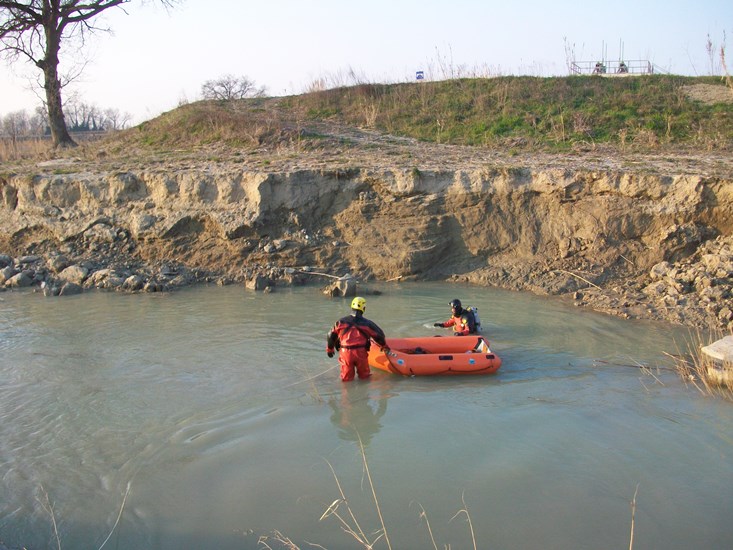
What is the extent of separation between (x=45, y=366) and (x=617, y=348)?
295 inches

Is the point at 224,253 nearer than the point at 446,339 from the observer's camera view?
No

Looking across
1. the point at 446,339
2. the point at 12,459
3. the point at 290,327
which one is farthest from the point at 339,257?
the point at 12,459

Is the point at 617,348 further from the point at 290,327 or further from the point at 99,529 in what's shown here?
the point at 99,529

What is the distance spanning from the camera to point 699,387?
722 cm

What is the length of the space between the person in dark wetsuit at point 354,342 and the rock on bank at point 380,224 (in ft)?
16.3

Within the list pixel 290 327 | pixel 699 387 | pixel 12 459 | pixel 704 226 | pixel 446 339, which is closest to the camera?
pixel 12 459

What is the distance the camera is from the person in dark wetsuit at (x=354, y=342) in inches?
302

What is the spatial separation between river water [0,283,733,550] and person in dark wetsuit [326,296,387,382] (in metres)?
0.22

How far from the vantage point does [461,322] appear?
9.51 metres

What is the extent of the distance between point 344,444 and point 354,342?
177cm

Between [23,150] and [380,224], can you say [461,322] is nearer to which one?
[380,224]

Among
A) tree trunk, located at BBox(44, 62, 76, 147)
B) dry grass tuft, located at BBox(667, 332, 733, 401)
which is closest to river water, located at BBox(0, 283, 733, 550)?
dry grass tuft, located at BBox(667, 332, 733, 401)

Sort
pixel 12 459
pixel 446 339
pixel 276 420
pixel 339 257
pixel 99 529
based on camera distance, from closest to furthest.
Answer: pixel 99 529 → pixel 12 459 → pixel 276 420 → pixel 446 339 → pixel 339 257

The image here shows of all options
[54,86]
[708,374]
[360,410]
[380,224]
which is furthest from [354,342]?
[54,86]
